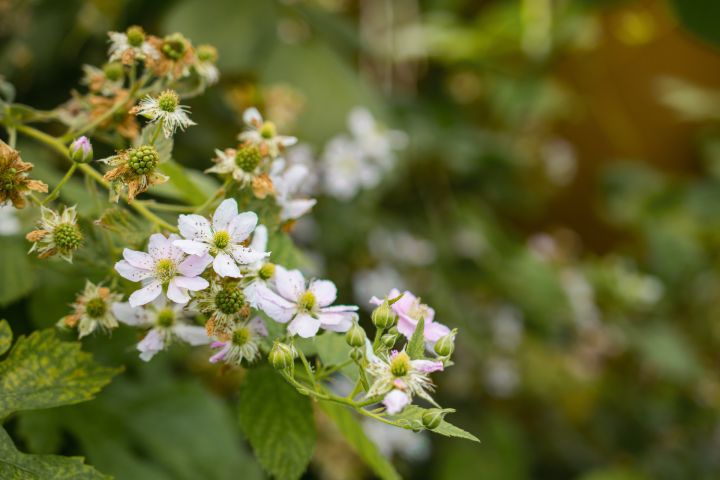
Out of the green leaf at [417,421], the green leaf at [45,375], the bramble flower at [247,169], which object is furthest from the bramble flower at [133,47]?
the green leaf at [417,421]

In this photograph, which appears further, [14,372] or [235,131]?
[235,131]

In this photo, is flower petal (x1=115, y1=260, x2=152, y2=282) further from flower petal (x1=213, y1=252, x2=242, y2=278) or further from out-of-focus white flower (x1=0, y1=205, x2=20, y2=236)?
out-of-focus white flower (x1=0, y1=205, x2=20, y2=236)

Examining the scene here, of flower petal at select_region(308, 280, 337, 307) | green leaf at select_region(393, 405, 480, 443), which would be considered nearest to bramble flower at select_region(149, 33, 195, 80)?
flower petal at select_region(308, 280, 337, 307)

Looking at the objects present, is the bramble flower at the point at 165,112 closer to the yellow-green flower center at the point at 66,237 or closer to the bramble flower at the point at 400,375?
the yellow-green flower center at the point at 66,237

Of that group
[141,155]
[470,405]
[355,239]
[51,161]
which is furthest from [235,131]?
[470,405]

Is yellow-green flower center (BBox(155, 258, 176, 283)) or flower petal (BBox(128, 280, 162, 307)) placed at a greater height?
yellow-green flower center (BBox(155, 258, 176, 283))

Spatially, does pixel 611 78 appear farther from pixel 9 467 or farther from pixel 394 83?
pixel 9 467

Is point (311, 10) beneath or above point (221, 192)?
beneath
